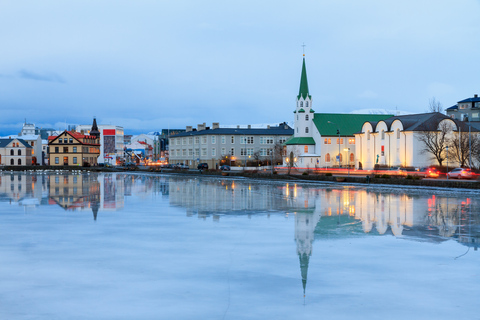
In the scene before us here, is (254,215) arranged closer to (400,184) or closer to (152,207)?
(152,207)

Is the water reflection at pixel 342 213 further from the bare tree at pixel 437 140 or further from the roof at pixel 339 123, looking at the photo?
the roof at pixel 339 123

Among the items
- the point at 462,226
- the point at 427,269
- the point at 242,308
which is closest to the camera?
the point at 242,308

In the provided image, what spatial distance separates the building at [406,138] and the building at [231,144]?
28.7 metres

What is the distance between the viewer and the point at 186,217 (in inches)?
1029

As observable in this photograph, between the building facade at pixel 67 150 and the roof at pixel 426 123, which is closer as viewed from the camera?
the roof at pixel 426 123

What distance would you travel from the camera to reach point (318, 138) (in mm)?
105625

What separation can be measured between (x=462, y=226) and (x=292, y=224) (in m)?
7.24

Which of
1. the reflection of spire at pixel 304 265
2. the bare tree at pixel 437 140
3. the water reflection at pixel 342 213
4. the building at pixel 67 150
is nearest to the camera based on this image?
the reflection of spire at pixel 304 265

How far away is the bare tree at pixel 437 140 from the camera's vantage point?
78250 mm

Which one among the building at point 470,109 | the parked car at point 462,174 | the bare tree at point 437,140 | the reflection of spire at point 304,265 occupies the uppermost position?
the building at point 470,109

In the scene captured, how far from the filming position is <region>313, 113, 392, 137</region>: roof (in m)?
106

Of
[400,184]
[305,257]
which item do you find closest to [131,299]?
[305,257]

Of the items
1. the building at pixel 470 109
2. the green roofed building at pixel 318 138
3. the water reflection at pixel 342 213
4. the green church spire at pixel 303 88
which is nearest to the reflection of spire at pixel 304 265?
the water reflection at pixel 342 213

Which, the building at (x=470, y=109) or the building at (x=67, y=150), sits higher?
the building at (x=470, y=109)
